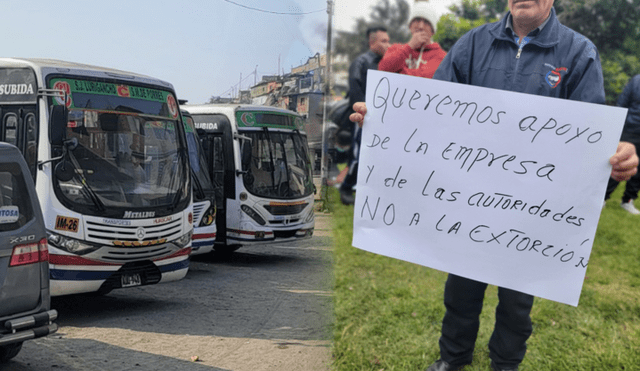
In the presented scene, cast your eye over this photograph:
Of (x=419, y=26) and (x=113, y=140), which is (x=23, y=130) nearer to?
(x=113, y=140)

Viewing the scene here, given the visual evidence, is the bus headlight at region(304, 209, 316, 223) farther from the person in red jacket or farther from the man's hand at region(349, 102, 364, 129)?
the person in red jacket

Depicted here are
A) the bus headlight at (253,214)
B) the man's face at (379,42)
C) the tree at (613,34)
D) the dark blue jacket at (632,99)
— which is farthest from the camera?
the dark blue jacket at (632,99)

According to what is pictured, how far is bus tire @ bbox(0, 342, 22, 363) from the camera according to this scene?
1338mm

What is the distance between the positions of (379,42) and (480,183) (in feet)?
3.29

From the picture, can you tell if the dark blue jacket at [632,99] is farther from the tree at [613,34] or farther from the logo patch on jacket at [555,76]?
the logo patch on jacket at [555,76]

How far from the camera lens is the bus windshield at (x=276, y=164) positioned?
1.51 metres

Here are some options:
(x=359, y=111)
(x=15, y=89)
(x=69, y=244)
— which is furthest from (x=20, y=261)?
(x=359, y=111)

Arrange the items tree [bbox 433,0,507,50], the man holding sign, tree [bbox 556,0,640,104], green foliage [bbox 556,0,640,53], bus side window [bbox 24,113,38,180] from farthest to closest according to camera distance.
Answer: tree [bbox 556,0,640,104] < green foliage [bbox 556,0,640,53] < tree [bbox 433,0,507,50] < the man holding sign < bus side window [bbox 24,113,38,180]

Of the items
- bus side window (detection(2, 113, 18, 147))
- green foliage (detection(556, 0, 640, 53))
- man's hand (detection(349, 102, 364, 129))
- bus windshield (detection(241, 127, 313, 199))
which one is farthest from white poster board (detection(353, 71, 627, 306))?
green foliage (detection(556, 0, 640, 53))

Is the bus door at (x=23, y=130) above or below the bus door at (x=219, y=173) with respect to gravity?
above

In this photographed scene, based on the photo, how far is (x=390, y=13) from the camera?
3041mm

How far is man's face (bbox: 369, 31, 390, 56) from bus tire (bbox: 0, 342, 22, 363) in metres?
1.85

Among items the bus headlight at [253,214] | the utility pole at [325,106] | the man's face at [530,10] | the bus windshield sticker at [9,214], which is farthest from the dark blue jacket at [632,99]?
the bus windshield sticker at [9,214]

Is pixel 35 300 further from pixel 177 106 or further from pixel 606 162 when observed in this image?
pixel 606 162
